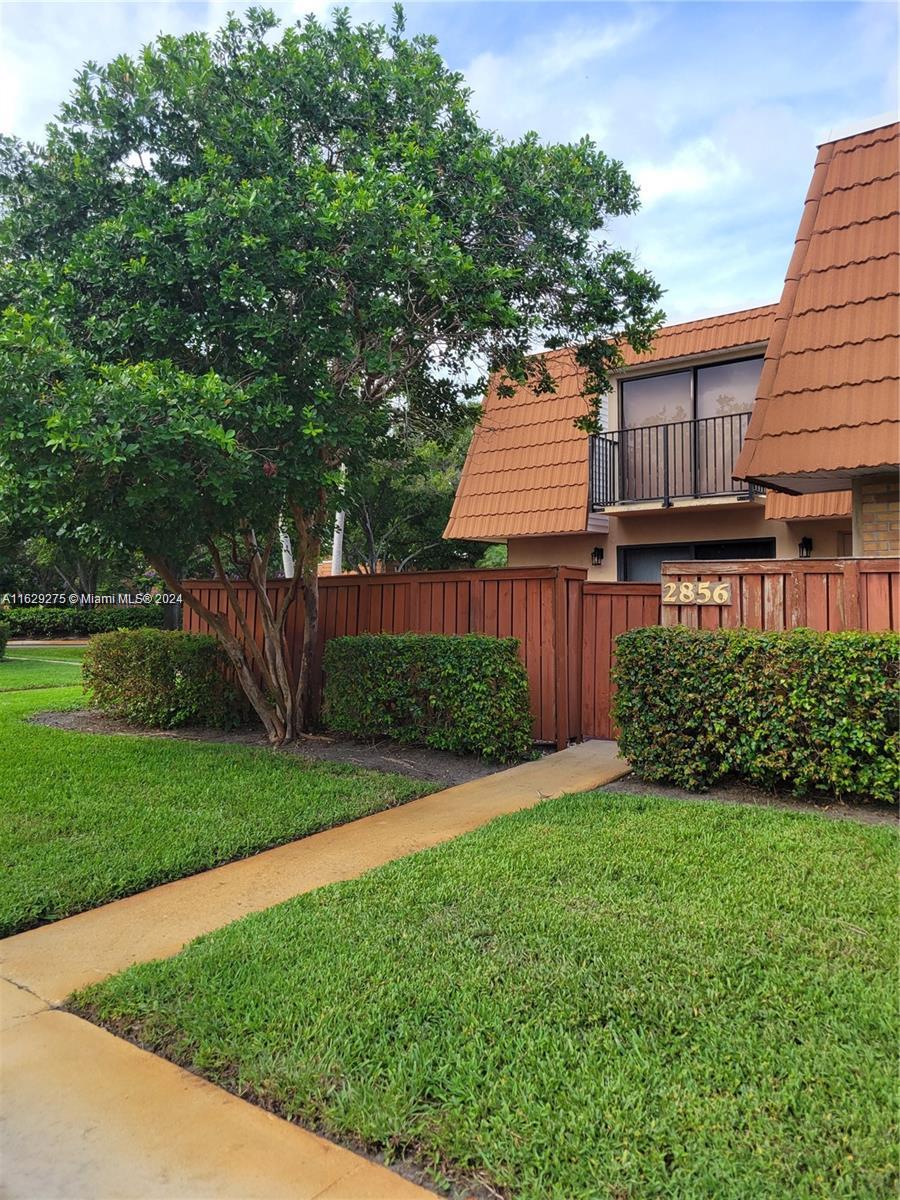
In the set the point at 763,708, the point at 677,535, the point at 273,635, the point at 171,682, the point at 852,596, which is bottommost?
the point at 171,682

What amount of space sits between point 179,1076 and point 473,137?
26.8 ft

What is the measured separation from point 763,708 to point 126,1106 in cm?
472

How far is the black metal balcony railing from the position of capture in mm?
11969

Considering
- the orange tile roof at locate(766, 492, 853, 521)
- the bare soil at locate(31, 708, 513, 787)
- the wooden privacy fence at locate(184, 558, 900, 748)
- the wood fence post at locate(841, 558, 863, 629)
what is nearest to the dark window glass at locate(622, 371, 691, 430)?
the orange tile roof at locate(766, 492, 853, 521)

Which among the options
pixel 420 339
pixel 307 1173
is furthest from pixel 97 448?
pixel 307 1173

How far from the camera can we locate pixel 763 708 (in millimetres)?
5637

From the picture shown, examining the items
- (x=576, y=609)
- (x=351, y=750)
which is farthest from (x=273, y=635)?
(x=576, y=609)

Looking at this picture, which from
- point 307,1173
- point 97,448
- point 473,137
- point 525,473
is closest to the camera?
point 307,1173

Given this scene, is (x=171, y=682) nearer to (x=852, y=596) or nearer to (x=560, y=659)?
(x=560, y=659)

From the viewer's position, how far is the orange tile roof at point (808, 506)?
10.3 meters

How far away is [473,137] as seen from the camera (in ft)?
25.3

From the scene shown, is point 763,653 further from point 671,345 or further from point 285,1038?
point 671,345

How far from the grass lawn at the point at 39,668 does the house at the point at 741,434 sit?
9009mm

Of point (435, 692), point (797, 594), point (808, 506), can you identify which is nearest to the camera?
point (797, 594)
